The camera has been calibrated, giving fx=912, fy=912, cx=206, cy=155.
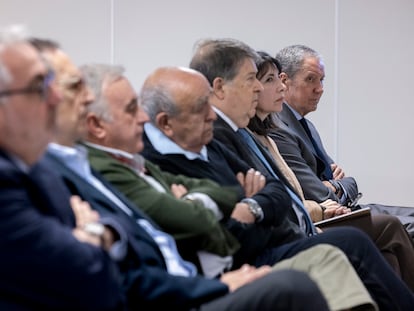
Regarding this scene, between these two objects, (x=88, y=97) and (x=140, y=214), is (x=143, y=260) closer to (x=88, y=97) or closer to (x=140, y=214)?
(x=140, y=214)

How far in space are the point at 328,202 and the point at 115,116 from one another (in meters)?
2.07

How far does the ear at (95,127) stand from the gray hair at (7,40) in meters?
0.69

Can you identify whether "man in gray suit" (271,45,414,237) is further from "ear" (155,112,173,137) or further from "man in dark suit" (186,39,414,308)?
"ear" (155,112,173,137)

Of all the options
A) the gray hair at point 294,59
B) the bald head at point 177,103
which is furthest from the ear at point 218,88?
the gray hair at point 294,59

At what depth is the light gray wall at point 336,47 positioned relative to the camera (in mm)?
5898

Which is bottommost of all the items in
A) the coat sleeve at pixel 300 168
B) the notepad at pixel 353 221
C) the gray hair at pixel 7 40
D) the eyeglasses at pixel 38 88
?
the notepad at pixel 353 221

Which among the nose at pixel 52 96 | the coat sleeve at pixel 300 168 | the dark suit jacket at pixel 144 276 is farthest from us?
the coat sleeve at pixel 300 168

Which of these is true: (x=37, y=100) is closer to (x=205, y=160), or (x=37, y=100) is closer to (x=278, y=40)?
(x=205, y=160)

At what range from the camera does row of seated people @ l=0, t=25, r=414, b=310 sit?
175 cm

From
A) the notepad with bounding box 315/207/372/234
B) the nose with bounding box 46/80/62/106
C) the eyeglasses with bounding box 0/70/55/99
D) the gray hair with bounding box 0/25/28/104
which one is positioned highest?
the gray hair with bounding box 0/25/28/104

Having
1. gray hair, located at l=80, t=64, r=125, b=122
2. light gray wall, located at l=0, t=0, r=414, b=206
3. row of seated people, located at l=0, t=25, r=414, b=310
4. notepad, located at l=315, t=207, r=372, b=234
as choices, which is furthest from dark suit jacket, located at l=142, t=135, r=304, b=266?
light gray wall, located at l=0, t=0, r=414, b=206

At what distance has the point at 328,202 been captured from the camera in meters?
4.44

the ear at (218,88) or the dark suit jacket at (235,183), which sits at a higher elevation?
the ear at (218,88)

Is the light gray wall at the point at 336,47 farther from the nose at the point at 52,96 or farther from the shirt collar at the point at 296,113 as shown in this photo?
the nose at the point at 52,96
